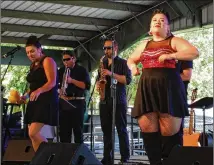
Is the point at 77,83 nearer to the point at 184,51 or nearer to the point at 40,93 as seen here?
the point at 40,93

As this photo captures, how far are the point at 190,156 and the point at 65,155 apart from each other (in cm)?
94

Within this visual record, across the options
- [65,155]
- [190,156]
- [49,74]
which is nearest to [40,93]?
[49,74]

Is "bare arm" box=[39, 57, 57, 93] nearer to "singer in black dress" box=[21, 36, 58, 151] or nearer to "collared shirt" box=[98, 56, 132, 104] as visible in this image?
"singer in black dress" box=[21, 36, 58, 151]

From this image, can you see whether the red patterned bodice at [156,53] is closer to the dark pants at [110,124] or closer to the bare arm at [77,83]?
the dark pants at [110,124]

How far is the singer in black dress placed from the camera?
15.6 feet

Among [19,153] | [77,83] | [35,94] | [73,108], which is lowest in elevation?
[19,153]

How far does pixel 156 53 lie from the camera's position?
3.78m

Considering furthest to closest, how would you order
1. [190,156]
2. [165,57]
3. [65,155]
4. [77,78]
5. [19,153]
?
[77,78], [19,153], [65,155], [165,57], [190,156]

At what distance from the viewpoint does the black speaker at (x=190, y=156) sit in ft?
11.3

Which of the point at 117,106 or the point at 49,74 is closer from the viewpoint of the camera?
the point at 49,74

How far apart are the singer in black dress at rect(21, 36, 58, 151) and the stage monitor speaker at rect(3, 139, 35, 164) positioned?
0.85m

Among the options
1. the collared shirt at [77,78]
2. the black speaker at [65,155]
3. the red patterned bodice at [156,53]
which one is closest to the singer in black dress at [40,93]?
the black speaker at [65,155]

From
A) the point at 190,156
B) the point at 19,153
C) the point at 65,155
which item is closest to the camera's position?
the point at 190,156

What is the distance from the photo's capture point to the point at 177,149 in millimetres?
3535
